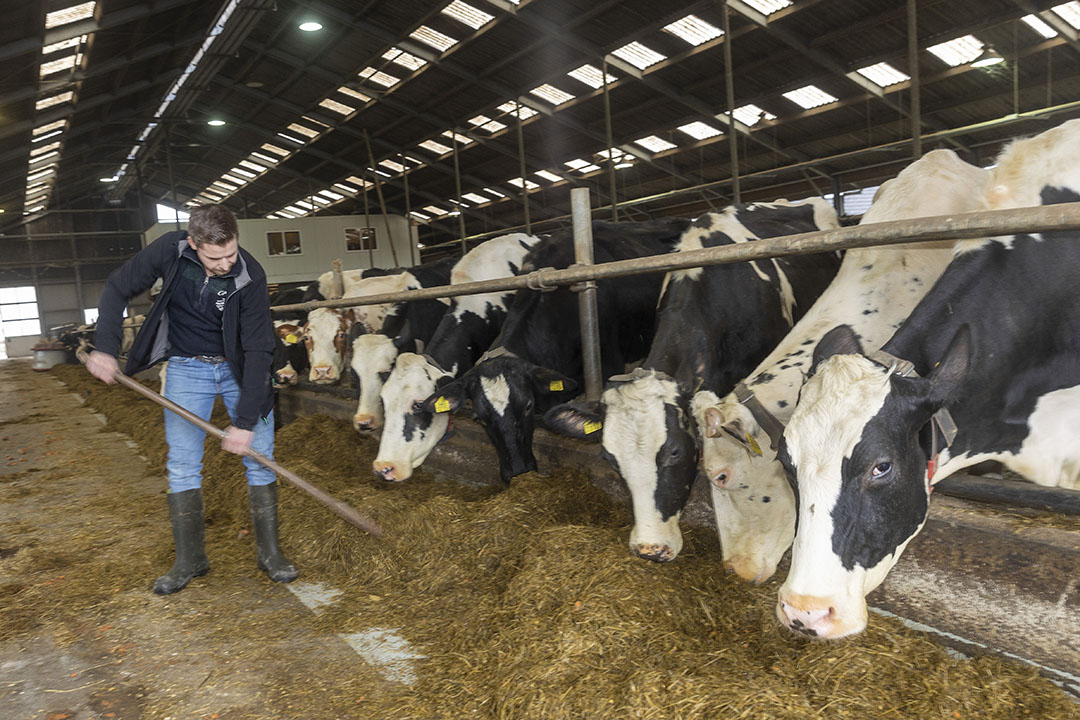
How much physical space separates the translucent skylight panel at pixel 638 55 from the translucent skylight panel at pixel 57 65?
10.1 m

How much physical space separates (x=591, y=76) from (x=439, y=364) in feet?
38.8

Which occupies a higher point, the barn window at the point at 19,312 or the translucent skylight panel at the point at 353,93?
the translucent skylight panel at the point at 353,93

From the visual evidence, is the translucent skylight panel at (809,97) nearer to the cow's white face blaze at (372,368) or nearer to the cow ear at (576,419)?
the cow's white face blaze at (372,368)

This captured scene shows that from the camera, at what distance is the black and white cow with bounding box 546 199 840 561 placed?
333 cm

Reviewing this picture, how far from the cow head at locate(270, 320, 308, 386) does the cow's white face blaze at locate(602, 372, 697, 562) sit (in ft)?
18.3

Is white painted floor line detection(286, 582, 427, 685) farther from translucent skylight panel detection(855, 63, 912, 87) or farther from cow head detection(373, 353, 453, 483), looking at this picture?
translucent skylight panel detection(855, 63, 912, 87)

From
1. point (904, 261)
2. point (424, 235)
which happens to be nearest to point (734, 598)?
point (904, 261)

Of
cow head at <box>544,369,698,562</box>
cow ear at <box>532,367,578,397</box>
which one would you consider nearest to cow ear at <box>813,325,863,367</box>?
cow head at <box>544,369,698,562</box>

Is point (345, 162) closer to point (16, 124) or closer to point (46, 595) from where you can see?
point (16, 124)

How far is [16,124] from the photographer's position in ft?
56.1

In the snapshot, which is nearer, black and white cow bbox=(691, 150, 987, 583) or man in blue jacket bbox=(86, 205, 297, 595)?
black and white cow bbox=(691, 150, 987, 583)

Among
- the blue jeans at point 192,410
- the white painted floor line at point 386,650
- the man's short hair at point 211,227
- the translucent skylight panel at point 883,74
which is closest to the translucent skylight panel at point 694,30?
the translucent skylight panel at point 883,74

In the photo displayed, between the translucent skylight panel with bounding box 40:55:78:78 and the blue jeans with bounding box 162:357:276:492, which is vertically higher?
the translucent skylight panel with bounding box 40:55:78:78

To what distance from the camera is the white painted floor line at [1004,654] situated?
2.31m
